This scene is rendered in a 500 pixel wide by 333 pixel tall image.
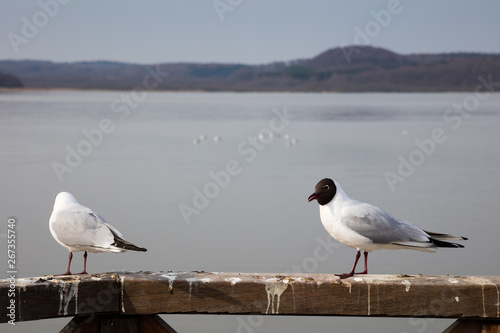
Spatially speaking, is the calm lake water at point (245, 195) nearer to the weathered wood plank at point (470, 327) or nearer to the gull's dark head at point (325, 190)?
the gull's dark head at point (325, 190)

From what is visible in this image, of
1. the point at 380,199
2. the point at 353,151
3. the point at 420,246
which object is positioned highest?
the point at 353,151

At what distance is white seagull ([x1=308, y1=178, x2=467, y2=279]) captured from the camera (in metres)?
3.74

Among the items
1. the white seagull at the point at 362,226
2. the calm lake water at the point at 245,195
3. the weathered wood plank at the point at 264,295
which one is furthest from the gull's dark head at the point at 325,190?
the calm lake water at the point at 245,195

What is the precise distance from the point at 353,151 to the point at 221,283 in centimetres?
1744

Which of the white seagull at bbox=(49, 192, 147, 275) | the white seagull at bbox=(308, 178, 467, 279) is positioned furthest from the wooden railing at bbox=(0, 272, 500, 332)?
the white seagull at bbox=(308, 178, 467, 279)

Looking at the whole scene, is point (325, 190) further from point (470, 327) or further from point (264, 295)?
point (470, 327)

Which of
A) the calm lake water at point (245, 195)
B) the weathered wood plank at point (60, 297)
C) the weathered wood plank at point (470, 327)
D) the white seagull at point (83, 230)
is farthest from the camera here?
the calm lake water at point (245, 195)

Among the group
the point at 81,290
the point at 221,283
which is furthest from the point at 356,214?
the point at 81,290

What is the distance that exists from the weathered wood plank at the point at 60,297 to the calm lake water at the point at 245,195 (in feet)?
9.79

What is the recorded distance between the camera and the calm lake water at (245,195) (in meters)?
7.70

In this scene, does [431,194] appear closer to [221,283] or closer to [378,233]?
[378,233]

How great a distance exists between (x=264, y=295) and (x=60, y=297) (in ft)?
2.54

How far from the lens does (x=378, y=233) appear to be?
12.7 ft

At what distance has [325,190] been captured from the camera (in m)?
3.77
